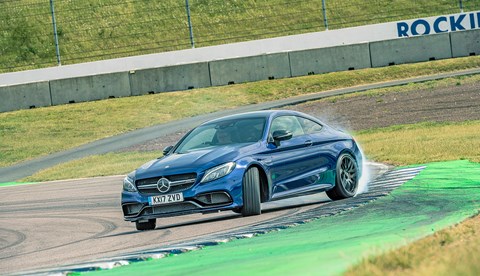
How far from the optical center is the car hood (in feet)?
41.5

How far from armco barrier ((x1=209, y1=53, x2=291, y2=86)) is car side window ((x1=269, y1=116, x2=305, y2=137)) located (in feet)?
72.1

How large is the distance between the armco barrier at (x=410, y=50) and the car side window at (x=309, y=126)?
865 inches

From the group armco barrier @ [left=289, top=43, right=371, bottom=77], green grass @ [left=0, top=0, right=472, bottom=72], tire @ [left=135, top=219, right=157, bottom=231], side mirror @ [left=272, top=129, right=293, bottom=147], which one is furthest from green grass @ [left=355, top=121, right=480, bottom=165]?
green grass @ [left=0, top=0, right=472, bottom=72]

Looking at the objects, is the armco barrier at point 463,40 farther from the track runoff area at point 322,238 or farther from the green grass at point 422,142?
the track runoff area at point 322,238

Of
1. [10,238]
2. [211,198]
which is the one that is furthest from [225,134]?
[10,238]

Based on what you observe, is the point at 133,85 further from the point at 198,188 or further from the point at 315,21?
the point at 198,188

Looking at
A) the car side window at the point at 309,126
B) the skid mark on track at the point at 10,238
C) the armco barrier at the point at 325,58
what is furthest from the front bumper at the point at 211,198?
the armco barrier at the point at 325,58

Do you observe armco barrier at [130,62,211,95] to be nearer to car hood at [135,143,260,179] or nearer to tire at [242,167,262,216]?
car hood at [135,143,260,179]

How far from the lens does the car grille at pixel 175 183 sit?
1261cm

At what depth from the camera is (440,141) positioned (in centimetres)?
2222

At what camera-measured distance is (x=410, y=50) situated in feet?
119

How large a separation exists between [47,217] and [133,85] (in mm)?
20625

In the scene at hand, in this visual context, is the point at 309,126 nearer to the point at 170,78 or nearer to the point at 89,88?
the point at 170,78

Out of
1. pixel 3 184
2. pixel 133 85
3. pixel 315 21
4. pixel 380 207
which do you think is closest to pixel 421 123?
pixel 3 184
